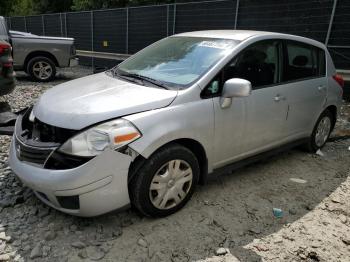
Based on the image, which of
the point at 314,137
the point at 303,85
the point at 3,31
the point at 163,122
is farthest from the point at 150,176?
the point at 3,31

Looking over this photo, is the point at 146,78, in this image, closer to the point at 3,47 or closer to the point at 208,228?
the point at 208,228

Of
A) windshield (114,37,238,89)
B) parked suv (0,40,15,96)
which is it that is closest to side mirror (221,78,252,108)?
windshield (114,37,238,89)

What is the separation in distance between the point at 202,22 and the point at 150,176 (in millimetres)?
8237

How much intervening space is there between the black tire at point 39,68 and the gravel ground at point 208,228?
21.0 feet

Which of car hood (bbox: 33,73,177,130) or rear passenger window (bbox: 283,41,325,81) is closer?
car hood (bbox: 33,73,177,130)

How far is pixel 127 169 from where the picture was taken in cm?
261

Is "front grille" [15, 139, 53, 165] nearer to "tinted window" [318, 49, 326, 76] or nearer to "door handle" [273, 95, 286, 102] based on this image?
"door handle" [273, 95, 286, 102]

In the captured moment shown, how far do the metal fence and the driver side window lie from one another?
4590 mm

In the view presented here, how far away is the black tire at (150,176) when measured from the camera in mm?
2691

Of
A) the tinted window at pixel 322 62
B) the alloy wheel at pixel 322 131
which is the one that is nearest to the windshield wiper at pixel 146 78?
the tinted window at pixel 322 62

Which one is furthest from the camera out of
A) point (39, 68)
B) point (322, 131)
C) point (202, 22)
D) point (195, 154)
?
point (202, 22)

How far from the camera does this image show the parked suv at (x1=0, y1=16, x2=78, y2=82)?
928 cm

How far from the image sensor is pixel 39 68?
956 cm

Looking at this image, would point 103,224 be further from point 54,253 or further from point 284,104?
point 284,104
